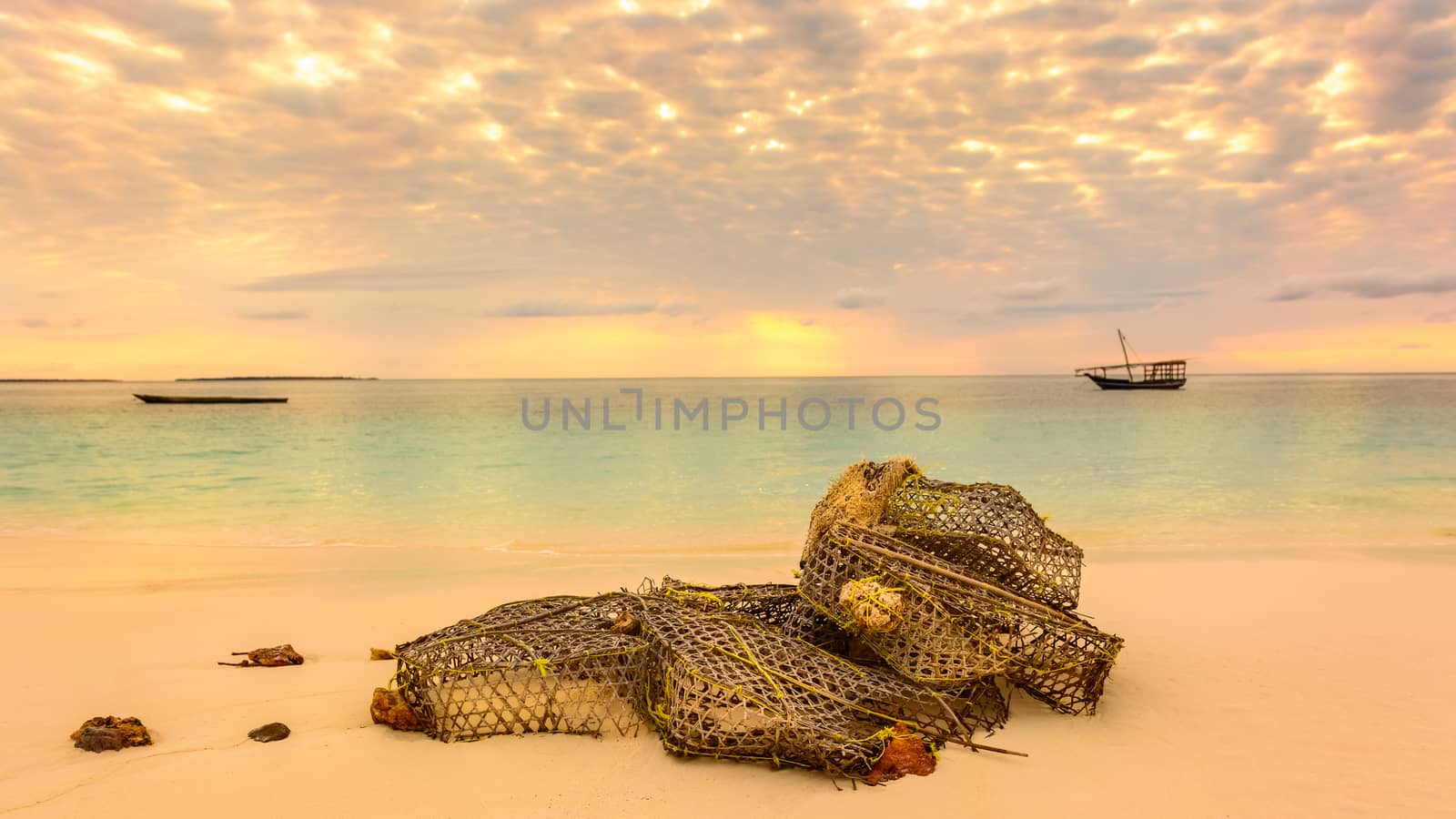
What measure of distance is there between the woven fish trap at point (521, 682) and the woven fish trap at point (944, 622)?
110cm

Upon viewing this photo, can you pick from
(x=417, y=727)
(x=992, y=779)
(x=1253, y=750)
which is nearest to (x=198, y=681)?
(x=417, y=727)

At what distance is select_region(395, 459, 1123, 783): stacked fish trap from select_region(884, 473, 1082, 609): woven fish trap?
0.03 ft

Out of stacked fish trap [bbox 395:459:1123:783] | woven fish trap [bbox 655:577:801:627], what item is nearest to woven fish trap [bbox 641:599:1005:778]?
stacked fish trap [bbox 395:459:1123:783]

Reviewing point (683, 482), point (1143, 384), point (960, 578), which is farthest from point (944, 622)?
point (1143, 384)

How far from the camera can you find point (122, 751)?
3.70 meters

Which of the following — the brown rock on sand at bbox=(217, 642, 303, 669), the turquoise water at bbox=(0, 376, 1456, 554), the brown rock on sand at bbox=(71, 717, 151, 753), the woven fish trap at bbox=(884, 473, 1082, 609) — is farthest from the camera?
the turquoise water at bbox=(0, 376, 1456, 554)

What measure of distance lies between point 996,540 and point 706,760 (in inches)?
76.7

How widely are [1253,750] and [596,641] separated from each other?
333cm

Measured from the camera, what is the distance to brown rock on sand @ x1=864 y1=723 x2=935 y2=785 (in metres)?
3.40

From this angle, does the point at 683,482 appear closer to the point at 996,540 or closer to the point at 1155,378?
the point at 996,540

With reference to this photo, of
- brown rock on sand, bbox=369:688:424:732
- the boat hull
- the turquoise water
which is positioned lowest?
the turquoise water

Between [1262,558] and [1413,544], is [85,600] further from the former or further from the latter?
[1413,544]

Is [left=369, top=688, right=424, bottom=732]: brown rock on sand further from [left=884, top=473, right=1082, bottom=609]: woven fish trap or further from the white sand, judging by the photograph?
[left=884, top=473, right=1082, bottom=609]: woven fish trap

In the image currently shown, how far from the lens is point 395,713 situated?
3.90 meters
